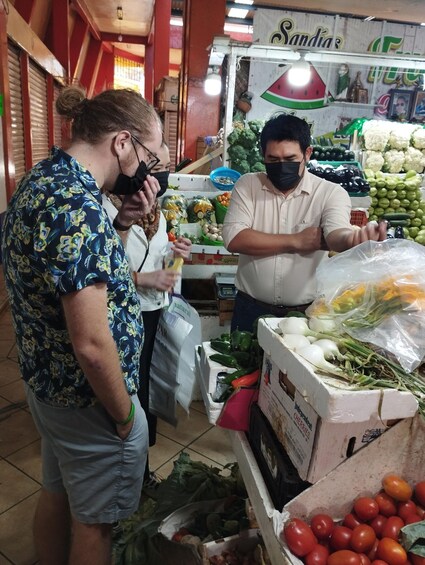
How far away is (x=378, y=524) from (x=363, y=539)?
0.23ft

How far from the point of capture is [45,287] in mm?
1187

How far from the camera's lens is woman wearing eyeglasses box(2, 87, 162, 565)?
1137 millimetres

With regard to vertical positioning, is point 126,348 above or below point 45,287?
below

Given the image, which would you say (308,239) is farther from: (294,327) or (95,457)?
(95,457)

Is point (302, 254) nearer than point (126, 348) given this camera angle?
No

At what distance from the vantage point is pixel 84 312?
115cm

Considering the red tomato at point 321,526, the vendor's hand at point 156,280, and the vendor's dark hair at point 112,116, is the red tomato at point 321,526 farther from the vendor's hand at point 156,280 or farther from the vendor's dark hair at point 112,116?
the vendor's hand at point 156,280

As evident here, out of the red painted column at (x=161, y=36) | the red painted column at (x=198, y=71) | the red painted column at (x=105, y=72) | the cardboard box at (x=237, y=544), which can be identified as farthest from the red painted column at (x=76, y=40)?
the cardboard box at (x=237, y=544)

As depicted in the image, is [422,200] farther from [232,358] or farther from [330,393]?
[330,393]

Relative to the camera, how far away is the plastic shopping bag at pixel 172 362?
2492 millimetres

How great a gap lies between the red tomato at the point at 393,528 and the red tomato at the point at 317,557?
0.52 ft

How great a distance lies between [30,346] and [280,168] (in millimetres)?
1413

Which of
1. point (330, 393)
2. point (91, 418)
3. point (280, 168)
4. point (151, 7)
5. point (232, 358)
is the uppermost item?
point (151, 7)

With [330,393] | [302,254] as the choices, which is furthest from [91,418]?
[302,254]
